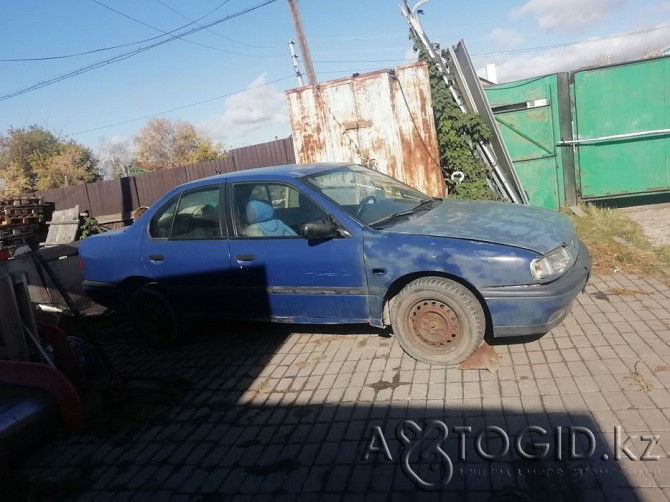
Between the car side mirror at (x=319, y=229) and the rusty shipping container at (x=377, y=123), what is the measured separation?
467cm

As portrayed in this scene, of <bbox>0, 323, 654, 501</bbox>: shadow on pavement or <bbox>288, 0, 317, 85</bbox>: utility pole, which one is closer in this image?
<bbox>0, 323, 654, 501</bbox>: shadow on pavement

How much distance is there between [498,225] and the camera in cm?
411

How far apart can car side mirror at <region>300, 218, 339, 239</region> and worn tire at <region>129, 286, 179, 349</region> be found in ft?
6.05

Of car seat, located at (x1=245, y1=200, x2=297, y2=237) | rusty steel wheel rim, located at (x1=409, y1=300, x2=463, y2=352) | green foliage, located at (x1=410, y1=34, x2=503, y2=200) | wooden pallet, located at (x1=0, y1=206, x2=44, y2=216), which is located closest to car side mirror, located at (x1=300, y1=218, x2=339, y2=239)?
car seat, located at (x1=245, y1=200, x2=297, y2=237)

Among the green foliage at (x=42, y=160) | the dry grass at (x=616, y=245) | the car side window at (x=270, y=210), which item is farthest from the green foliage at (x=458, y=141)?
the green foliage at (x=42, y=160)

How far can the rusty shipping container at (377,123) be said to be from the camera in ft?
27.5

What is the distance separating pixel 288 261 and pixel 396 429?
1716mm

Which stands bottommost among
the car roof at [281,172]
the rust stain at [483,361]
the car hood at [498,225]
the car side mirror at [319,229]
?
the rust stain at [483,361]

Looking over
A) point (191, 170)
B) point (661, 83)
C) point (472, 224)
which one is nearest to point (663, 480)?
point (472, 224)

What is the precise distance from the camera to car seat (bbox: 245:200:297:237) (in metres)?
4.60

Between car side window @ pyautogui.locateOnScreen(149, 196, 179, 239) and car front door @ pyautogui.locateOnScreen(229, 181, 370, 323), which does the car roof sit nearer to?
car front door @ pyautogui.locateOnScreen(229, 181, 370, 323)

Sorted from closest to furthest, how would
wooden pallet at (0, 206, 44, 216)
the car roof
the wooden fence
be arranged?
the car roof
the wooden fence
wooden pallet at (0, 206, 44, 216)

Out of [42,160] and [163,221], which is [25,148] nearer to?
[42,160]

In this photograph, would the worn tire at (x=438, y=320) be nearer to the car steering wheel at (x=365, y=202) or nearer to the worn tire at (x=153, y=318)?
the car steering wheel at (x=365, y=202)
